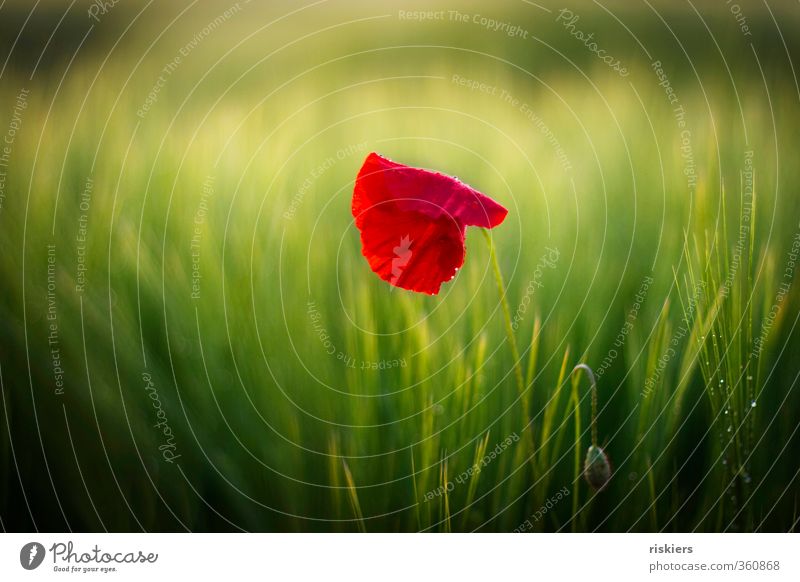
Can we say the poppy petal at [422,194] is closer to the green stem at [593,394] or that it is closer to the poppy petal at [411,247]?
the poppy petal at [411,247]

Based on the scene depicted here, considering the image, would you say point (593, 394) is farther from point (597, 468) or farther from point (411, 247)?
point (411, 247)

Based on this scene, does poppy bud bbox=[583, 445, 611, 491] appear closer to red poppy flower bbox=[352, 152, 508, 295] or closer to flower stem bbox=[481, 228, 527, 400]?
flower stem bbox=[481, 228, 527, 400]

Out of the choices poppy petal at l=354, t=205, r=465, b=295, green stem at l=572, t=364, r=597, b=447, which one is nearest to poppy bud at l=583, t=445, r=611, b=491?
green stem at l=572, t=364, r=597, b=447

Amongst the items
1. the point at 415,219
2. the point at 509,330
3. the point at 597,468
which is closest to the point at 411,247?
the point at 415,219

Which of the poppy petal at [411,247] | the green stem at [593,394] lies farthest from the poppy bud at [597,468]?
the poppy petal at [411,247]

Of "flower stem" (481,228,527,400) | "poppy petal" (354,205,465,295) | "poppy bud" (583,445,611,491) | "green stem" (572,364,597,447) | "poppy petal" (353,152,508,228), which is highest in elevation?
"poppy petal" (353,152,508,228)
